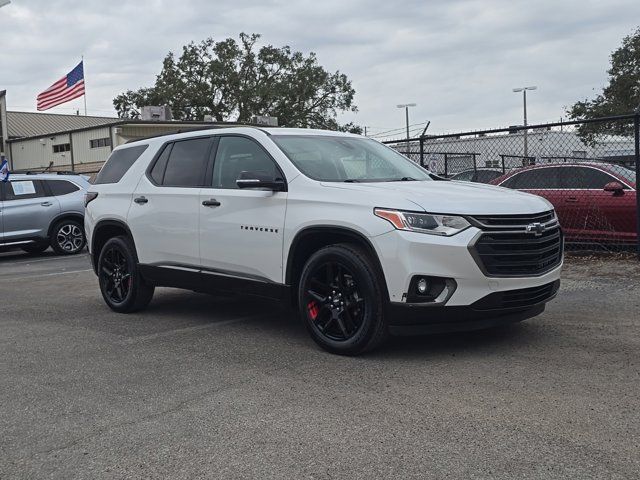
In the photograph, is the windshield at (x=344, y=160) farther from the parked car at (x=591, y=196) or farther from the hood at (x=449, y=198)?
the parked car at (x=591, y=196)

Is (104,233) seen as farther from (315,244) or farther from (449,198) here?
(449,198)

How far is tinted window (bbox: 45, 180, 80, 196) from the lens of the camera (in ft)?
46.8

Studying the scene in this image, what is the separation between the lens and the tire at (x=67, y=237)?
46.4ft

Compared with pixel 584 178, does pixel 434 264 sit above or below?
below

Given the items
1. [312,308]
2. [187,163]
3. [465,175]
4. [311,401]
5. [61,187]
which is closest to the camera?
[311,401]

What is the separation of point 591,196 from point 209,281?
638cm

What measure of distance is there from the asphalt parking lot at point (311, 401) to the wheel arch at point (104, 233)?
1.02 m

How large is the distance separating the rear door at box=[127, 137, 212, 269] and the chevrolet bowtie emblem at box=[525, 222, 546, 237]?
9.47 ft

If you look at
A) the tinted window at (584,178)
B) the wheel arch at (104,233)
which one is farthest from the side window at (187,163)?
the tinted window at (584,178)

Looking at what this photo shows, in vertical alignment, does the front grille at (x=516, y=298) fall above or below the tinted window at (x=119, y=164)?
below

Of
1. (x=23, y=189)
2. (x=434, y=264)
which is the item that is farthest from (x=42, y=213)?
(x=434, y=264)

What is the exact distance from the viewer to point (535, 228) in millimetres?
5074

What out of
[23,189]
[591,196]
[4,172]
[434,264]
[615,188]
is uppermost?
[4,172]

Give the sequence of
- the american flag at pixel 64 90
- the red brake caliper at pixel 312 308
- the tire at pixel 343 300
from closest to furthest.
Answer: the tire at pixel 343 300 → the red brake caliper at pixel 312 308 → the american flag at pixel 64 90
